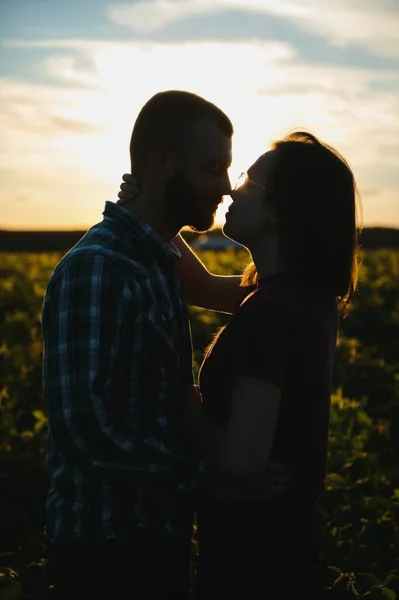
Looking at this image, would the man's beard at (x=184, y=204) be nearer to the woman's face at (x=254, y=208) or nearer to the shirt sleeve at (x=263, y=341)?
the woman's face at (x=254, y=208)

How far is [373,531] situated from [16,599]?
1973 mm

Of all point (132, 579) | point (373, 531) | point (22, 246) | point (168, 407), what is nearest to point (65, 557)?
point (132, 579)

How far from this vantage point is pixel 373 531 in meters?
5.18

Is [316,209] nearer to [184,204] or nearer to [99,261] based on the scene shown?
[184,204]

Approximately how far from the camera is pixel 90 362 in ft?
10.5

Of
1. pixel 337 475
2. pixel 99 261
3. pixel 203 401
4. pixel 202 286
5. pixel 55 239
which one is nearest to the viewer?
pixel 99 261

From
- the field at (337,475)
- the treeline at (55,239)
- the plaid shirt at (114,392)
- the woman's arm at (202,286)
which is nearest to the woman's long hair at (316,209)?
the plaid shirt at (114,392)

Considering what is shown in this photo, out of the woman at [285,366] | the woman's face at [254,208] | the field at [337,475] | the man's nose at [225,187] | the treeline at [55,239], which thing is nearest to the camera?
the woman at [285,366]

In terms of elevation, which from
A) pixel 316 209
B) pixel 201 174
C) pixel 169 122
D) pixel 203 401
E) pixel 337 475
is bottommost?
pixel 337 475

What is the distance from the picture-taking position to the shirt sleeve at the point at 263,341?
316cm

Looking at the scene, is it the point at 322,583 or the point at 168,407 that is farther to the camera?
the point at 322,583

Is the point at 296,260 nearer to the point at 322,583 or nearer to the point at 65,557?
the point at 65,557

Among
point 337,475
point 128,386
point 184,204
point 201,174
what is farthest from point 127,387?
point 337,475

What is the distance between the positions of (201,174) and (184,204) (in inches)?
5.2
